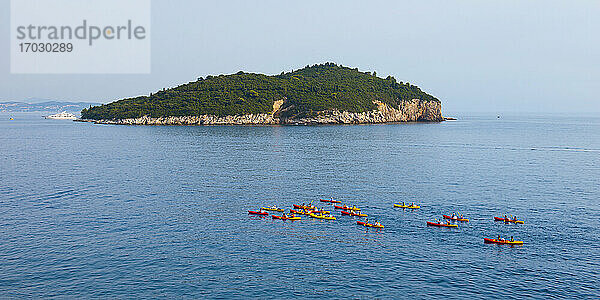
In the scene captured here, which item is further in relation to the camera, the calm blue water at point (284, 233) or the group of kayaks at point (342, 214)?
the group of kayaks at point (342, 214)

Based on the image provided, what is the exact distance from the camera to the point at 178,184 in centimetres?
9631

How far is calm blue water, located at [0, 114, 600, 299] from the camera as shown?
4709cm

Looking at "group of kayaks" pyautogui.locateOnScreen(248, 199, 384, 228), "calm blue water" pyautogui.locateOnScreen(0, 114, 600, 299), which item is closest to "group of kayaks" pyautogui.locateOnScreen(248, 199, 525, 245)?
"group of kayaks" pyautogui.locateOnScreen(248, 199, 384, 228)

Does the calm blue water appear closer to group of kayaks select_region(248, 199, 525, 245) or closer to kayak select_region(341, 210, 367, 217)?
group of kayaks select_region(248, 199, 525, 245)

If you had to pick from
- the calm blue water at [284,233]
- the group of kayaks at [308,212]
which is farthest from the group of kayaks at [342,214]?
the calm blue water at [284,233]

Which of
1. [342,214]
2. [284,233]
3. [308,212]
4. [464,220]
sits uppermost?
[308,212]

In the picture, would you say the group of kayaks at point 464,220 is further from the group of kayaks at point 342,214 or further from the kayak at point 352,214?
the kayak at point 352,214

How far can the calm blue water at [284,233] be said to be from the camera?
47.1 meters

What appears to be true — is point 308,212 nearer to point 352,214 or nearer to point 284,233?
point 352,214

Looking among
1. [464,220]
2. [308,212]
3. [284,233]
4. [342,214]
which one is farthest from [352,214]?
[464,220]

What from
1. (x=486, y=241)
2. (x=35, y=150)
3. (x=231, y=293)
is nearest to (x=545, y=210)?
(x=486, y=241)

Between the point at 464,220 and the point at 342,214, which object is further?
the point at 342,214

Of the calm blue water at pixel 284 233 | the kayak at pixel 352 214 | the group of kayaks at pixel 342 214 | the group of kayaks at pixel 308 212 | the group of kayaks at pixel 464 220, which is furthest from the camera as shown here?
the kayak at pixel 352 214

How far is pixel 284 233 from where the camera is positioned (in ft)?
211
